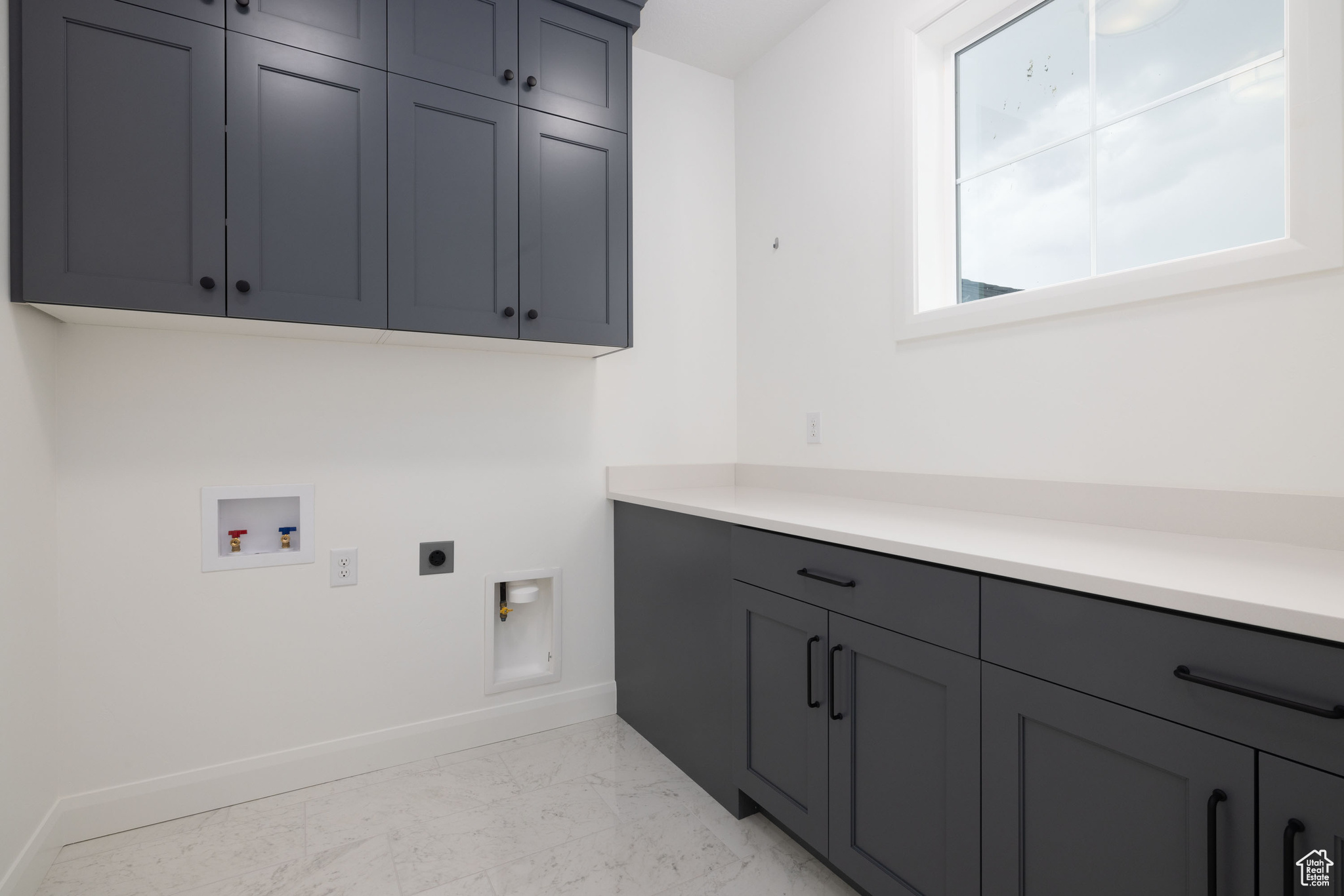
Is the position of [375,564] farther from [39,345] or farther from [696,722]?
[696,722]

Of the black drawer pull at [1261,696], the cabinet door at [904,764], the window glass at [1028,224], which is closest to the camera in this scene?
the black drawer pull at [1261,696]

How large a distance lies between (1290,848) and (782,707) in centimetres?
98

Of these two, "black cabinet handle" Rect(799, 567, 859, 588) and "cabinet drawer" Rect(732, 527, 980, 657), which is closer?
"cabinet drawer" Rect(732, 527, 980, 657)

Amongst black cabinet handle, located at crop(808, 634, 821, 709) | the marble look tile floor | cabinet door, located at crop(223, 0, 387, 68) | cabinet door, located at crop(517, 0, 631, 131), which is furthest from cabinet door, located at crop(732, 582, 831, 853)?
cabinet door, located at crop(223, 0, 387, 68)

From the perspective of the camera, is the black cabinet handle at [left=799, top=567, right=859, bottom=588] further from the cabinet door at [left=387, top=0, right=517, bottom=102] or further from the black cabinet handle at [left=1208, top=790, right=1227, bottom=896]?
the cabinet door at [left=387, top=0, right=517, bottom=102]

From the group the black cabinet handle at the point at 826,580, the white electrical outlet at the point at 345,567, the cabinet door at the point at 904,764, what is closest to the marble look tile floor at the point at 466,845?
the cabinet door at the point at 904,764

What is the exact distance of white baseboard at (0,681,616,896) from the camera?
1658mm

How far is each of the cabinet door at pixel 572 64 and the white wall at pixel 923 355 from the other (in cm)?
70

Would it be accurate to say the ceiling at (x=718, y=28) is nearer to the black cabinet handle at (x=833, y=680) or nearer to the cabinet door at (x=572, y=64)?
the cabinet door at (x=572, y=64)

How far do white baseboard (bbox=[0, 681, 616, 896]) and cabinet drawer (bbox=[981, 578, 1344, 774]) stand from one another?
1706mm

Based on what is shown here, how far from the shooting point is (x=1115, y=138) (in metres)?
1.58

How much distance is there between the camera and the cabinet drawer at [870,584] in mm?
1175

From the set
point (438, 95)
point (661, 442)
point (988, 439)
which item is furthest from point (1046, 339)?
point (438, 95)

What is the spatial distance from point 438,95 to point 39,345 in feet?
3.90
